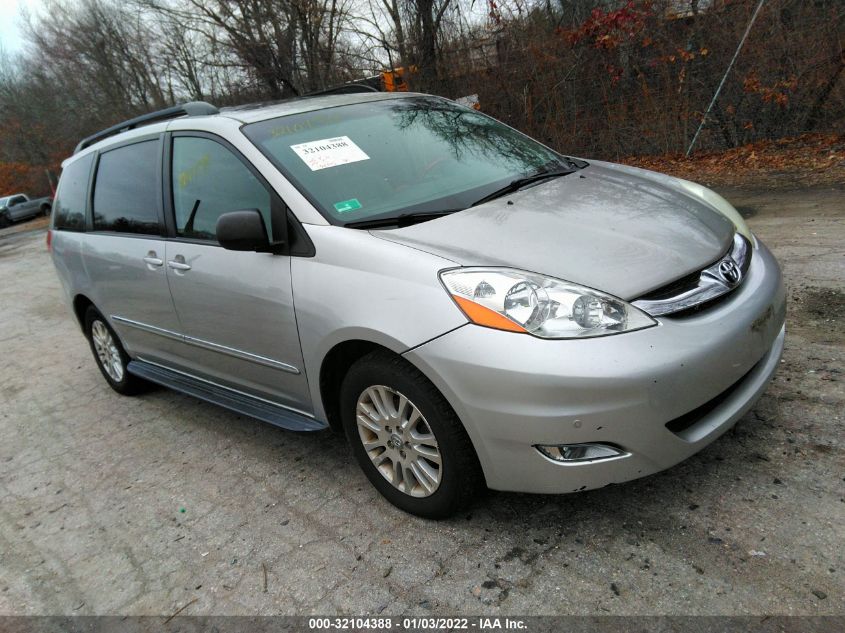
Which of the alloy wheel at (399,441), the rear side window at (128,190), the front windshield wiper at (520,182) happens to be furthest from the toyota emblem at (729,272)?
the rear side window at (128,190)

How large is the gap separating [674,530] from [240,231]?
→ 211cm

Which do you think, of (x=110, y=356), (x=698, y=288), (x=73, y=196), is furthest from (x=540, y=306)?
(x=73, y=196)

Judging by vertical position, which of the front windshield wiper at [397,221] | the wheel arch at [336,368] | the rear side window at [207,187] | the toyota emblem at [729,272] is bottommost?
the wheel arch at [336,368]

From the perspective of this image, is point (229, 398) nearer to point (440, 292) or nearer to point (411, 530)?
point (411, 530)

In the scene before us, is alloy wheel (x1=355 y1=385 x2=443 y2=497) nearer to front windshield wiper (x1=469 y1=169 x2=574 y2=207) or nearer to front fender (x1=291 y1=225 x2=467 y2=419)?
front fender (x1=291 y1=225 x2=467 y2=419)

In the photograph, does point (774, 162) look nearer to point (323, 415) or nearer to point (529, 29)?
point (529, 29)

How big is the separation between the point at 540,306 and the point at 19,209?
34859 millimetres

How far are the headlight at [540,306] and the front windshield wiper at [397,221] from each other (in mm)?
513

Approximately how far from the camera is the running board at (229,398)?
311 cm

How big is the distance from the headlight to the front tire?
361 millimetres

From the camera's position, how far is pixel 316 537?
279 cm

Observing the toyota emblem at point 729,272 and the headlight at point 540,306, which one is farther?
the toyota emblem at point 729,272

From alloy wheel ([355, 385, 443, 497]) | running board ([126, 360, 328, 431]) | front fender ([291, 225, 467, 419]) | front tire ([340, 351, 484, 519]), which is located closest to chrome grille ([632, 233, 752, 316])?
front fender ([291, 225, 467, 419])

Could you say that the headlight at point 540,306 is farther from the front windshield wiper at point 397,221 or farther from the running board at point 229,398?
the running board at point 229,398
